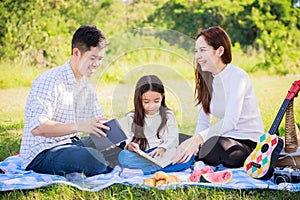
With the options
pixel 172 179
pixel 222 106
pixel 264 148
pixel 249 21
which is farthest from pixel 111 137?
pixel 249 21

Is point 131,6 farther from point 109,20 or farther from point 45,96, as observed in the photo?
point 45,96

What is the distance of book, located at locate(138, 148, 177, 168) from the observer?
2648 mm

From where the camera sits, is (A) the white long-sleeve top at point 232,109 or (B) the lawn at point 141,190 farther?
(A) the white long-sleeve top at point 232,109

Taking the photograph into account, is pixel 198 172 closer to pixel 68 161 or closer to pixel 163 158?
pixel 163 158

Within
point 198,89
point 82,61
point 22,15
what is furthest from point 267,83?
point 82,61

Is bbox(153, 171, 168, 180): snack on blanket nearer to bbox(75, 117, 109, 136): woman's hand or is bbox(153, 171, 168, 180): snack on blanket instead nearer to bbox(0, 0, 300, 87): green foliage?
bbox(75, 117, 109, 136): woman's hand

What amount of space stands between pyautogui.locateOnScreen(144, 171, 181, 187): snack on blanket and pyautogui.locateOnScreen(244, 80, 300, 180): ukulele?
1.38 ft

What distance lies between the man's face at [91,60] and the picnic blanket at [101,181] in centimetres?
56

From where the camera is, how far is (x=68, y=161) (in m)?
2.55

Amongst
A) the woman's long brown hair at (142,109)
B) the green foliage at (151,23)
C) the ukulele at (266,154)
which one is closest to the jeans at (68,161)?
the woman's long brown hair at (142,109)

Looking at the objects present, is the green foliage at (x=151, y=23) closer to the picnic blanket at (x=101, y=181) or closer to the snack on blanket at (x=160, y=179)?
the picnic blanket at (x=101, y=181)

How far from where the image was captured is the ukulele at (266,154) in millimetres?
2504

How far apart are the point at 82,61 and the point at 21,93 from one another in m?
3.99

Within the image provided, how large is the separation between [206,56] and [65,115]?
0.87 meters
